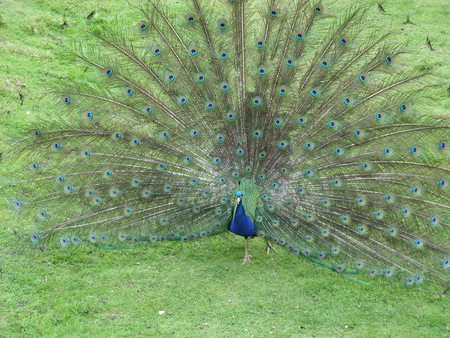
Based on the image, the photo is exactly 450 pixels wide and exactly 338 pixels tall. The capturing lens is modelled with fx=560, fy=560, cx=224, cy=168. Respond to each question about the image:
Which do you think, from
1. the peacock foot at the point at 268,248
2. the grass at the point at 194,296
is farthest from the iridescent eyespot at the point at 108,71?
the peacock foot at the point at 268,248

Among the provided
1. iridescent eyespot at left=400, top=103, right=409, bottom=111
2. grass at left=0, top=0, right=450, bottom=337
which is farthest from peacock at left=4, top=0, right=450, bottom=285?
grass at left=0, top=0, right=450, bottom=337

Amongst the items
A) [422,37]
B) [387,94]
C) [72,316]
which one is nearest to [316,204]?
[387,94]

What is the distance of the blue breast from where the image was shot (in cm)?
709

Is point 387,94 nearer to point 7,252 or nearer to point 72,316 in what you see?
point 72,316

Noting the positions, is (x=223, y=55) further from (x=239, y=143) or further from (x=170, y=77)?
(x=239, y=143)

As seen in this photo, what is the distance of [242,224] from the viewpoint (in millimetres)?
7145

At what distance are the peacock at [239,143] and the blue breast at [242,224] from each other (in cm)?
2

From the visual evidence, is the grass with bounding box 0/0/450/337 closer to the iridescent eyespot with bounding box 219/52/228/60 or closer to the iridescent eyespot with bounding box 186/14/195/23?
the iridescent eyespot with bounding box 186/14/195/23

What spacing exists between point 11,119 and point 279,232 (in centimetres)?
588

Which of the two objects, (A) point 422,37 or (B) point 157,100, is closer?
(B) point 157,100

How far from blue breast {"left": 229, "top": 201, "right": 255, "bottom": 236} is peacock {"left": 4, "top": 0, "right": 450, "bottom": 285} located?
22mm

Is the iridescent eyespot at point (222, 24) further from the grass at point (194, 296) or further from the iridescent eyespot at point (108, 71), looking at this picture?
the grass at point (194, 296)

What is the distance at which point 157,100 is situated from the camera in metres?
7.28

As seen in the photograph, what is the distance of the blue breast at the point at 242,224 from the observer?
7094 millimetres
